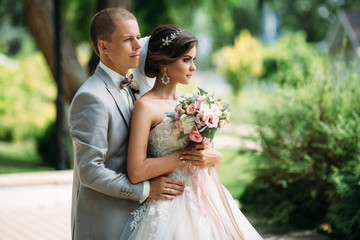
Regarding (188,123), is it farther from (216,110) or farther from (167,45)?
(167,45)

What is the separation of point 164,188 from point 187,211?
22 centimetres

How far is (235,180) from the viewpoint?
8.84 metres

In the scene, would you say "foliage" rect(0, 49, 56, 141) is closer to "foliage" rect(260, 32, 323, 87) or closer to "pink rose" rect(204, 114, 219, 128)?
"foliage" rect(260, 32, 323, 87)

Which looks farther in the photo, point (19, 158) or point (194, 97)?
point (19, 158)

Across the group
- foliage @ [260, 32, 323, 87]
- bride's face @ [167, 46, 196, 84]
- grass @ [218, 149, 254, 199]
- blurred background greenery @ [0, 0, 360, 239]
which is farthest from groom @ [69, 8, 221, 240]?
foliage @ [260, 32, 323, 87]

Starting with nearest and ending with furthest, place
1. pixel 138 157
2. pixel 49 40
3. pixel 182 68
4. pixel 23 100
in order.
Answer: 1. pixel 138 157
2. pixel 182 68
3. pixel 49 40
4. pixel 23 100

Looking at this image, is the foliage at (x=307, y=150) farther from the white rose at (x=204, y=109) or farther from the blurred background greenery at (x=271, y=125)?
the white rose at (x=204, y=109)

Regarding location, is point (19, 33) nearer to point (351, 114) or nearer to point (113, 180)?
point (351, 114)

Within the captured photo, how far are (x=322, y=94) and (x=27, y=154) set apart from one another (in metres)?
9.07

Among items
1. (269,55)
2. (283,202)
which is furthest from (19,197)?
(269,55)

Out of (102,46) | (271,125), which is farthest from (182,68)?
(271,125)

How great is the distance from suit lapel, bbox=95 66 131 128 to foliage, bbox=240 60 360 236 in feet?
11.1

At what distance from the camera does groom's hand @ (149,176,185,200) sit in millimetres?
2590

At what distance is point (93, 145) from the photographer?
7.72 feet
